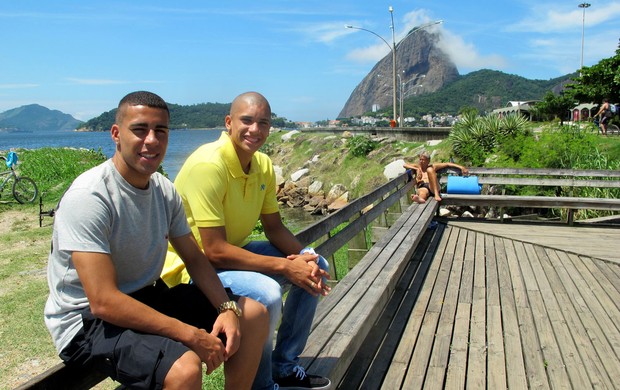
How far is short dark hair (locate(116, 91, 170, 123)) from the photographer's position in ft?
7.14

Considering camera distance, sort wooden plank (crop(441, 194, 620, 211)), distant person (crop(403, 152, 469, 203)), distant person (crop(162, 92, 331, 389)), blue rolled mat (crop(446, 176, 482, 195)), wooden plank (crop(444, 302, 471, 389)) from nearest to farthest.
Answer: distant person (crop(162, 92, 331, 389)) < wooden plank (crop(444, 302, 471, 389)) < wooden plank (crop(441, 194, 620, 211)) < distant person (crop(403, 152, 469, 203)) < blue rolled mat (crop(446, 176, 482, 195))

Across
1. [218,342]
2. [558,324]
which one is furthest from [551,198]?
[218,342]

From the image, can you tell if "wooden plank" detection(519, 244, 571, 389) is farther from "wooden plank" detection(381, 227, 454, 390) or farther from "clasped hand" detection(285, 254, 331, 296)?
"clasped hand" detection(285, 254, 331, 296)

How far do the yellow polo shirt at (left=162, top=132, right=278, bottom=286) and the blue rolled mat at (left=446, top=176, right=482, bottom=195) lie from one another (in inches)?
275

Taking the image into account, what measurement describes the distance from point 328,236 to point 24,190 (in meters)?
12.1

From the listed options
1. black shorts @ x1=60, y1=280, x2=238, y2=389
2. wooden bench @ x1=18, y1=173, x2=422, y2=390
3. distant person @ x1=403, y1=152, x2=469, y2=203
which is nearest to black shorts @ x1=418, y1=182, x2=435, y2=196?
distant person @ x1=403, y1=152, x2=469, y2=203

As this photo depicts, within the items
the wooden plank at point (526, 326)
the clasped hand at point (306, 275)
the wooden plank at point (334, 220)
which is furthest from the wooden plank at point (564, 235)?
the clasped hand at point (306, 275)

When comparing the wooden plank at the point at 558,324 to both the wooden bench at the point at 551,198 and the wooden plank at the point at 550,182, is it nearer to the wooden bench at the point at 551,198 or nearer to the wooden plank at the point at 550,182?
the wooden bench at the point at 551,198

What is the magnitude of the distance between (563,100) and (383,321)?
139 ft

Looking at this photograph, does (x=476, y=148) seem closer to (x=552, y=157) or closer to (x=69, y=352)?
(x=552, y=157)

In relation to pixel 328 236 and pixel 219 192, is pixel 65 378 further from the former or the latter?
pixel 328 236

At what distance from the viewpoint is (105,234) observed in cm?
195

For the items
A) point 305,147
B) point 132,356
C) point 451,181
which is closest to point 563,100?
point 305,147

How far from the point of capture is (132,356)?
72.5 inches
